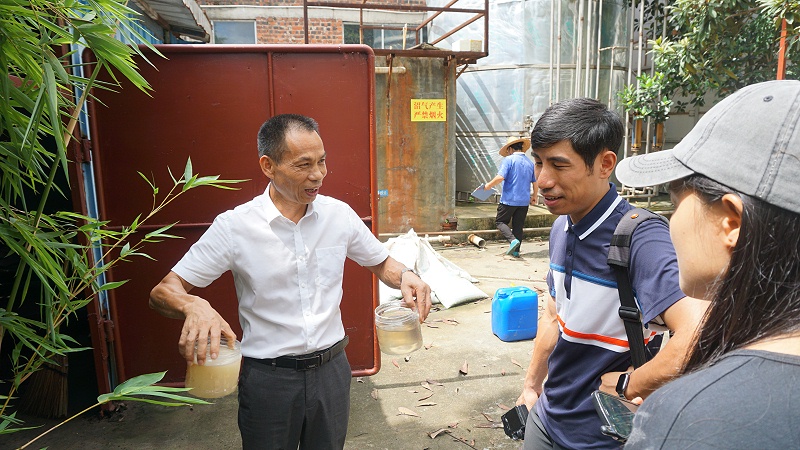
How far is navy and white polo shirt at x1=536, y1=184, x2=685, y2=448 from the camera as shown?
1.76 m

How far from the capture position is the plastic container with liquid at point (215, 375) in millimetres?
1960

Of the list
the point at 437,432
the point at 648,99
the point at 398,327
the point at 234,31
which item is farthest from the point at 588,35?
the point at 398,327

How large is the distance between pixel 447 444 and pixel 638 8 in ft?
38.0

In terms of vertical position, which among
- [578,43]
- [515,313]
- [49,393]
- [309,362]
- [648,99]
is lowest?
[49,393]

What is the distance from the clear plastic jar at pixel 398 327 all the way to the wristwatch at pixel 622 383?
3.33 feet

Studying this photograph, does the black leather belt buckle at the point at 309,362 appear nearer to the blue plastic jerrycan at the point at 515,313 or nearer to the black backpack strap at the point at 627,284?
the black backpack strap at the point at 627,284

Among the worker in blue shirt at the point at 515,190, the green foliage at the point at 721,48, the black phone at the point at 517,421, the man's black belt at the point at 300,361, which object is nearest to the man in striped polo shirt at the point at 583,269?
the black phone at the point at 517,421

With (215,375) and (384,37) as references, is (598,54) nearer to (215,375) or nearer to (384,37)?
(384,37)

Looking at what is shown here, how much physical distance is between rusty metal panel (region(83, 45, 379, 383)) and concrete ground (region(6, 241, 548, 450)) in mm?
381

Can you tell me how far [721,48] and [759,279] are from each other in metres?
9.46

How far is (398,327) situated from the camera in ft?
8.13

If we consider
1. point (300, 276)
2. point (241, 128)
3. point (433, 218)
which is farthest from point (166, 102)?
point (433, 218)

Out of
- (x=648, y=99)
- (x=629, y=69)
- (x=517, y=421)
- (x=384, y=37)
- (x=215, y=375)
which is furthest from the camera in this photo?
(x=384, y=37)

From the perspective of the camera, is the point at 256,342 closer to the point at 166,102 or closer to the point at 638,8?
the point at 166,102
